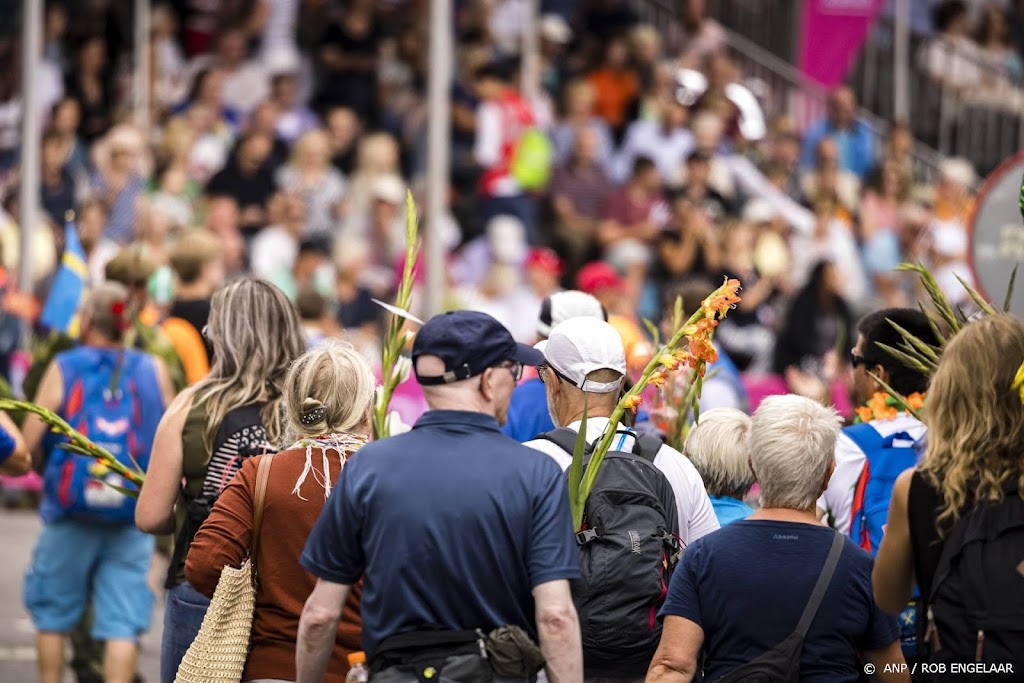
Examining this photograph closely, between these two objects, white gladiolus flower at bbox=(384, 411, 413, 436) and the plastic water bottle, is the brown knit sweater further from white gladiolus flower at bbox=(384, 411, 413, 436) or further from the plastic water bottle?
white gladiolus flower at bbox=(384, 411, 413, 436)

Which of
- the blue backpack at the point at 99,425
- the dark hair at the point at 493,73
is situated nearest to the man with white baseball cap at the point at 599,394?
the blue backpack at the point at 99,425

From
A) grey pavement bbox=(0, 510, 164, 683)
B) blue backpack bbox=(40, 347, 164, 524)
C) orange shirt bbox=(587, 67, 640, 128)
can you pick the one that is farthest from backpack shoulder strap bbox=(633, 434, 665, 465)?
orange shirt bbox=(587, 67, 640, 128)

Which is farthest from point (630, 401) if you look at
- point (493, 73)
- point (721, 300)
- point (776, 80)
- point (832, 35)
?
point (776, 80)

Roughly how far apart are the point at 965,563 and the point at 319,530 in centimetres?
160

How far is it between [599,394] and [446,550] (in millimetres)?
1089

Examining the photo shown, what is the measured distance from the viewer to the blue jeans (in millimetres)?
6102

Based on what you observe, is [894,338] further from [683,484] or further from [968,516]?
[968,516]

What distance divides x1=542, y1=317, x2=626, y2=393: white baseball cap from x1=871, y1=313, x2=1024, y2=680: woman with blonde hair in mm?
1121

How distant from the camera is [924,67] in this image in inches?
801

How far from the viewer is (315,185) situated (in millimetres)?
15938

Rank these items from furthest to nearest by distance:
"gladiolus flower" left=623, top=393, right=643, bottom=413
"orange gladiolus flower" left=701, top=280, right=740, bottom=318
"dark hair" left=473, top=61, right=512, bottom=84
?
"dark hair" left=473, top=61, right=512, bottom=84
"orange gladiolus flower" left=701, top=280, right=740, bottom=318
"gladiolus flower" left=623, top=393, right=643, bottom=413

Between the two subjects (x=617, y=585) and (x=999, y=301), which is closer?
(x=617, y=585)

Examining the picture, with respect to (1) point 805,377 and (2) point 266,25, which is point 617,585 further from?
(2) point 266,25

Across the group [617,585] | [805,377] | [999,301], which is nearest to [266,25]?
[805,377]
